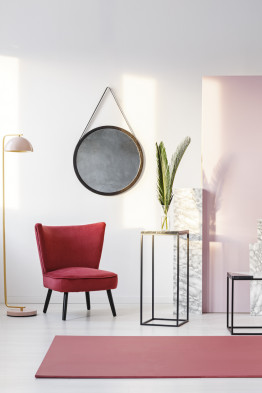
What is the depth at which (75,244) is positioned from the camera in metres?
5.87

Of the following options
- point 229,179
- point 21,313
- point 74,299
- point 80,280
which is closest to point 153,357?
point 80,280

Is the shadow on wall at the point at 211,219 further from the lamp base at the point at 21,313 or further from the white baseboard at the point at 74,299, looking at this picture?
the lamp base at the point at 21,313

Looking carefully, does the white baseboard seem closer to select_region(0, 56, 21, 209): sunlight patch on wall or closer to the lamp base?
the lamp base

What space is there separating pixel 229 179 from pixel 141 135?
45.1 inches

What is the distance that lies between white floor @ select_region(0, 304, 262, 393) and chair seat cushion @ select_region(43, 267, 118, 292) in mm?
282

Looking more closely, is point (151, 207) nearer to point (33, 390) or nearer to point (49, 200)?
point (49, 200)

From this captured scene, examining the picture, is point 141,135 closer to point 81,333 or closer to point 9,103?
point 9,103

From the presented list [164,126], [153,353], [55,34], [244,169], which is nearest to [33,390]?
[153,353]

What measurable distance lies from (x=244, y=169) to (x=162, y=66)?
1.48 metres

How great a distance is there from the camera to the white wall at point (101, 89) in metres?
6.45

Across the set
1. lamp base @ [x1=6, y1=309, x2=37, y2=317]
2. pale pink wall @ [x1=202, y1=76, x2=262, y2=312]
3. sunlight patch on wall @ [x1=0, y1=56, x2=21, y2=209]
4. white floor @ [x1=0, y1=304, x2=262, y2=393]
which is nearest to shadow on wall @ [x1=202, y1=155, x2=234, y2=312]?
pale pink wall @ [x1=202, y1=76, x2=262, y2=312]

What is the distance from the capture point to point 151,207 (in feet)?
21.2

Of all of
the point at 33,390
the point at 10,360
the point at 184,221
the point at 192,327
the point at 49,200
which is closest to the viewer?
the point at 33,390

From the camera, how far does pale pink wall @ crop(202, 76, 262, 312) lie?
5.83 meters
